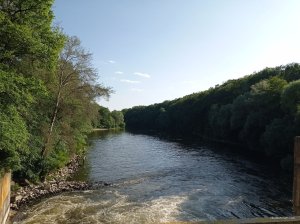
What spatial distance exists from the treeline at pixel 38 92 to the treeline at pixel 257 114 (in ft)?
76.0

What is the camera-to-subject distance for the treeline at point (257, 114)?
45344 millimetres

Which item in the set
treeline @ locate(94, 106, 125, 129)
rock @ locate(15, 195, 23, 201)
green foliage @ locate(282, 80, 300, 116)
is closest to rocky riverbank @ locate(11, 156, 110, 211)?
rock @ locate(15, 195, 23, 201)

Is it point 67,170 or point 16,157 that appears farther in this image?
point 67,170

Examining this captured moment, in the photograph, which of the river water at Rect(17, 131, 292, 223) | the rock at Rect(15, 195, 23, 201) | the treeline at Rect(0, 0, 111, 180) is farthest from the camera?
the rock at Rect(15, 195, 23, 201)

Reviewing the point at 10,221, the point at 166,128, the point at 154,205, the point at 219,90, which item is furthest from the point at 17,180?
the point at 166,128

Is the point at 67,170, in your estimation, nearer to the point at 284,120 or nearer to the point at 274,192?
the point at 274,192

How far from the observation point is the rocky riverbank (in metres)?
26.0

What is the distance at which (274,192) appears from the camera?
29.9 m

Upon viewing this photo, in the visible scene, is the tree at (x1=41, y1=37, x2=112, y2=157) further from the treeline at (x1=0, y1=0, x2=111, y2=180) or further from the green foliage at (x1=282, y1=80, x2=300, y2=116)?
the green foliage at (x1=282, y1=80, x2=300, y2=116)

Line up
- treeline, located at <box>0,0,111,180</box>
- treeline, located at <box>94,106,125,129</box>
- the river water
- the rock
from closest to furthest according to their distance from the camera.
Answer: treeline, located at <box>0,0,111,180</box> → the river water → the rock → treeline, located at <box>94,106,125,129</box>

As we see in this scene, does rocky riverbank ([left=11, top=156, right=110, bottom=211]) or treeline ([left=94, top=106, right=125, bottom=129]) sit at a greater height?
treeline ([left=94, top=106, right=125, bottom=129])

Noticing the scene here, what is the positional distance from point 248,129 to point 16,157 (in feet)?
148

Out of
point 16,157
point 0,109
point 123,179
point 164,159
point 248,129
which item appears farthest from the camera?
point 248,129

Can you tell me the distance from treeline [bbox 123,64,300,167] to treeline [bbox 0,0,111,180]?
23.2 metres
